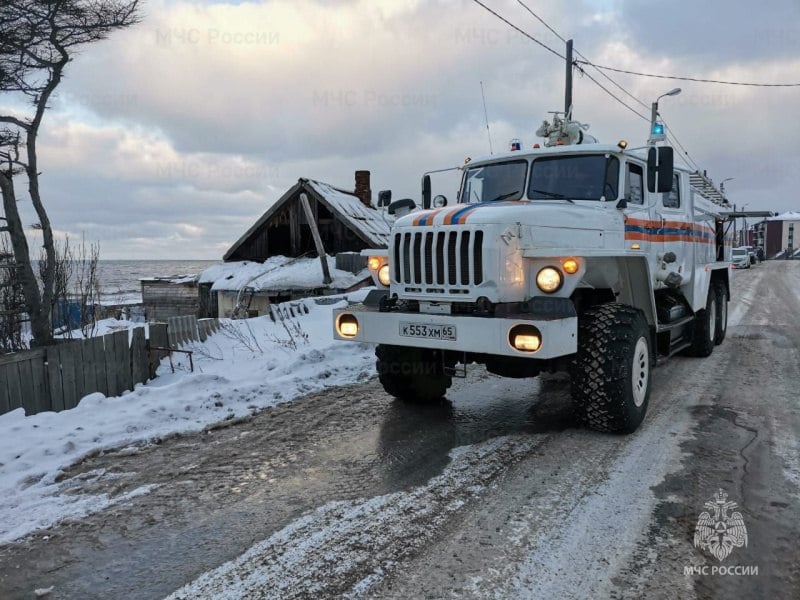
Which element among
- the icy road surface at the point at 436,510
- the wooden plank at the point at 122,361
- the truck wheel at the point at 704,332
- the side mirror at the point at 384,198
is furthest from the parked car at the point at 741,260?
the wooden plank at the point at 122,361

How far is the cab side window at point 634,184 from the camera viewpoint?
19.1 feet

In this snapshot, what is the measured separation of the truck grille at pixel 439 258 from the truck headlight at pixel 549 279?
1.63 feet

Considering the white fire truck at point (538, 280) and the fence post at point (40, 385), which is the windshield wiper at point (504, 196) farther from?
the fence post at point (40, 385)

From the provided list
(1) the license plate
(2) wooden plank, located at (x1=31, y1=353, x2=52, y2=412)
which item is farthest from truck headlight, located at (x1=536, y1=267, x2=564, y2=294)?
(2) wooden plank, located at (x1=31, y1=353, x2=52, y2=412)

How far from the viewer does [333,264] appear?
20125mm

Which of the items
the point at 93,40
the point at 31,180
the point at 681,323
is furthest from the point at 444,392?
the point at 93,40

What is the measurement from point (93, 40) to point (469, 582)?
9.16 metres

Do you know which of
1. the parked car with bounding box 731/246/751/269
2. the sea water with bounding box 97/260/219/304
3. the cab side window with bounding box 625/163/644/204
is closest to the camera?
the cab side window with bounding box 625/163/644/204

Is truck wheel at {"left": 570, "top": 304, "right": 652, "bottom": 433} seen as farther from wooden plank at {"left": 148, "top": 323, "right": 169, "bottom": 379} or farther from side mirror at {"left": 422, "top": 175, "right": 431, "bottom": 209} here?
wooden plank at {"left": 148, "top": 323, "right": 169, "bottom": 379}

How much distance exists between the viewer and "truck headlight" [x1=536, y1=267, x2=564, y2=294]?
460 centimetres


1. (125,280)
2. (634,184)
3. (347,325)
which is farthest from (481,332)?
(125,280)

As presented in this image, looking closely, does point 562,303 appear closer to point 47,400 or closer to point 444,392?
point 444,392

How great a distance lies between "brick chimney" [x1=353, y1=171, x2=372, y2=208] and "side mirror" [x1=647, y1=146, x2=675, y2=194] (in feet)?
67.2

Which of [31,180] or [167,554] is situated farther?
[31,180]
